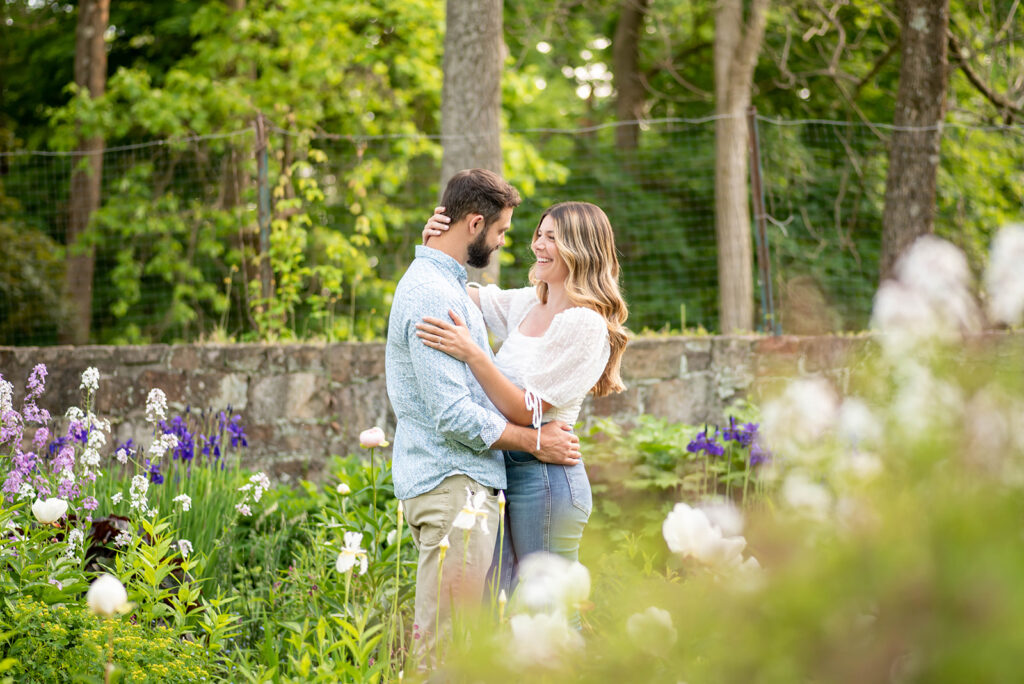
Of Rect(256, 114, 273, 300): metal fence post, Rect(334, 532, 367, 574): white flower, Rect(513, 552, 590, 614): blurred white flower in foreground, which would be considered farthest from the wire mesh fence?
Rect(513, 552, 590, 614): blurred white flower in foreground

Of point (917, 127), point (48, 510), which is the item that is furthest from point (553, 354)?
point (917, 127)

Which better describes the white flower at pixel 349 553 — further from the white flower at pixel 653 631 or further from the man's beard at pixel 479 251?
the man's beard at pixel 479 251

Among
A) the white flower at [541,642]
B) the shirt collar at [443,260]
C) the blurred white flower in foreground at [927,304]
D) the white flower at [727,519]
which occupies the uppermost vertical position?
the shirt collar at [443,260]

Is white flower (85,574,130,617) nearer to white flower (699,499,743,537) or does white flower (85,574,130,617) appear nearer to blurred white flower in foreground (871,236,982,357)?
white flower (699,499,743,537)

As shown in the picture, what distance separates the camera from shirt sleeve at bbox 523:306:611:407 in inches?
100

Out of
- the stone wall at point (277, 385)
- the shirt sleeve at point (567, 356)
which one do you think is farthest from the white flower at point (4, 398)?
the stone wall at point (277, 385)

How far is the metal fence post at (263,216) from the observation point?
6.10 meters

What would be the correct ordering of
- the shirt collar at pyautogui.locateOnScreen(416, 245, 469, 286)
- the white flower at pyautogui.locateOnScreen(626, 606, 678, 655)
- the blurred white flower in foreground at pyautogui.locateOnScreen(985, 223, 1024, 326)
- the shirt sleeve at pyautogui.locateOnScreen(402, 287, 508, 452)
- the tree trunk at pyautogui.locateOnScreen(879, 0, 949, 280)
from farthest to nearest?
the tree trunk at pyautogui.locateOnScreen(879, 0, 949, 280), the shirt collar at pyautogui.locateOnScreen(416, 245, 469, 286), the shirt sleeve at pyautogui.locateOnScreen(402, 287, 508, 452), the white flower at pyautogui.locateOnScreen(626, 606, 678, 655), the blurred white flower in foreground at pyautogui.locateOnScreen(985, 223, 1024, 326)

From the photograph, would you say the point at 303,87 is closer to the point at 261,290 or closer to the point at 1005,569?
the point at 261,290

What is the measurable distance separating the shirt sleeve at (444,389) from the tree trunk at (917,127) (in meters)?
5.08

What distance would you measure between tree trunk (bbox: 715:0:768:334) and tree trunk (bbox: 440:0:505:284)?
402 cm

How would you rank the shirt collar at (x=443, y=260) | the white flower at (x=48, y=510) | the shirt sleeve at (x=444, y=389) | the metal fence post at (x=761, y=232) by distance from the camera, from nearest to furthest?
the white flower at (x=48, y=510) → the shirt sleeve at (x=444, y=389) → the shirt collar at (x=443, y=260) → the metal fence post at (x=761, y=232)

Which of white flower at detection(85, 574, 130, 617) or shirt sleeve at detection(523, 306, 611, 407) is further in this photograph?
shirt sleeve at detection(523, 306, 611, 407)

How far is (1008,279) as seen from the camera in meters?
0.97
